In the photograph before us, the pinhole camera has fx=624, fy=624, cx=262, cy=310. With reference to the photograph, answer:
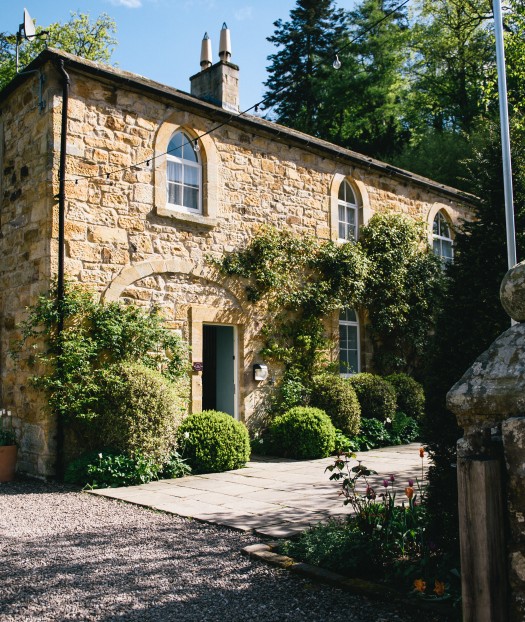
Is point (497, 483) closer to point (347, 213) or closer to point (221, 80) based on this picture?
point (221, 80)

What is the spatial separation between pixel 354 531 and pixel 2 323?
7536 millimetres

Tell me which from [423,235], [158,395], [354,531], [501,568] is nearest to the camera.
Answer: [501,568]

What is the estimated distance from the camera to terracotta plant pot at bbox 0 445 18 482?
8859mm

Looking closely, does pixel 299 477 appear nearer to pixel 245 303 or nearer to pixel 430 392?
pixel 245 303

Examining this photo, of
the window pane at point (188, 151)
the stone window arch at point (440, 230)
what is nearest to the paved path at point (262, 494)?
the window pane at point (188, 151)

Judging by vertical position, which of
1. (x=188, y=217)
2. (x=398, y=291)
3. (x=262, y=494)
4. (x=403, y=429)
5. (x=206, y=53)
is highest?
(x=206, y=53)

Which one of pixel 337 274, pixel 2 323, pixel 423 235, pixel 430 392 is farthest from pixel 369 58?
pixel 430 392

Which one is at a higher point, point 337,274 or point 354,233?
point 354,233

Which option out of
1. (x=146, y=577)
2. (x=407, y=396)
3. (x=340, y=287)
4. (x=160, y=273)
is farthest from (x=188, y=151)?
(x=146, y=577)

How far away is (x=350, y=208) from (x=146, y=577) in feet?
35.3

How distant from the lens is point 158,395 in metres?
8.54

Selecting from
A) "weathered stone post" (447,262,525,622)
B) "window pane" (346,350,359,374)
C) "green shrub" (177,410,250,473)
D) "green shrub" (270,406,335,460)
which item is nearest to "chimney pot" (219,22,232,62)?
"window pane" (346,350,359,374)

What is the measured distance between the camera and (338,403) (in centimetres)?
1141

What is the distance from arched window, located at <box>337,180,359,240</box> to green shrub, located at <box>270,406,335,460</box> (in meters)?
4.76
